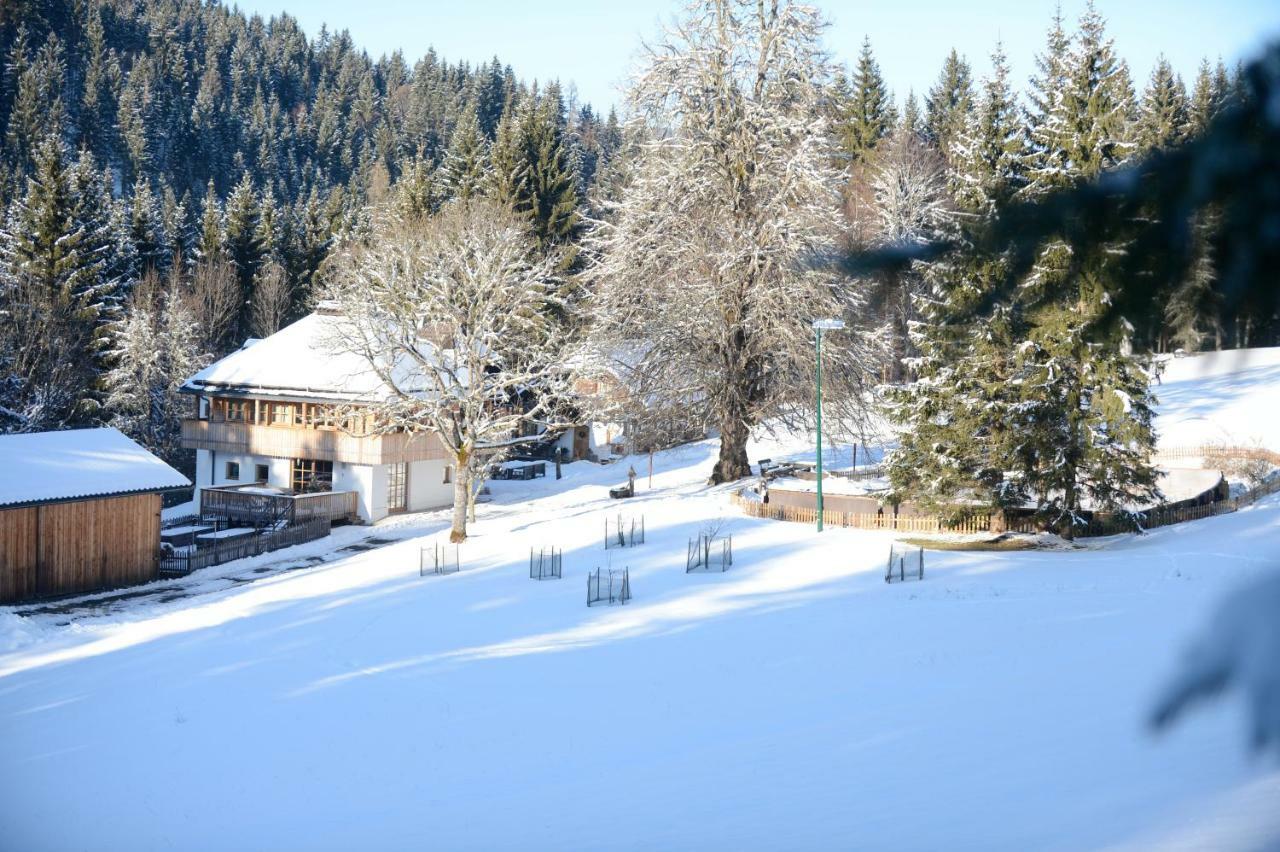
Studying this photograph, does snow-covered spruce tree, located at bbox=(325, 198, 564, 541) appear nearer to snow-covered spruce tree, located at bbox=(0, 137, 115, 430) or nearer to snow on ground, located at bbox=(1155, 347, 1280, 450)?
snow-covered spruce tree, located at bbox=(0, 137, 115, 430)

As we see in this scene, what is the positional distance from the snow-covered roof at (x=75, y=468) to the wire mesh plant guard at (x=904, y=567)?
862 inches

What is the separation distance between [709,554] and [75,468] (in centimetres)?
1950

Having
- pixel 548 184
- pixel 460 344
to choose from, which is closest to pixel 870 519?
pixel 460 344

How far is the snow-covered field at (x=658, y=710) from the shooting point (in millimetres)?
9969

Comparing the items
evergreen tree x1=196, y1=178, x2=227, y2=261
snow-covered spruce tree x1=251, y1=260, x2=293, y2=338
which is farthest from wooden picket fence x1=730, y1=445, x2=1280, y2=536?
evergreen tree x1=196, y1=178, x2=227, y2=261

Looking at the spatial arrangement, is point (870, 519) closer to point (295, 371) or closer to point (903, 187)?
point (295, 371)

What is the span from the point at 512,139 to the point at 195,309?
20870 millimetres

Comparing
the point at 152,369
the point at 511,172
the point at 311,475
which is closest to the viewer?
the point at 311,475

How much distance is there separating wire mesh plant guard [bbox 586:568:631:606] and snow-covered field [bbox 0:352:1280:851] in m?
0.48

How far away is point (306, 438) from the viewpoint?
41.8m

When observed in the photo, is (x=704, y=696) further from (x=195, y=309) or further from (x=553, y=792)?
(x=195, y=309)

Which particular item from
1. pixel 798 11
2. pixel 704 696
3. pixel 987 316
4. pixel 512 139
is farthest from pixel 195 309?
pixel 987 316

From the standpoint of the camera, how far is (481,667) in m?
17.4

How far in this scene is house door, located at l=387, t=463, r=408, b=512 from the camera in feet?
138
